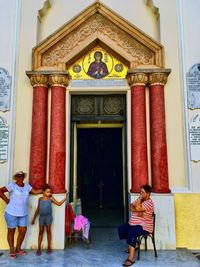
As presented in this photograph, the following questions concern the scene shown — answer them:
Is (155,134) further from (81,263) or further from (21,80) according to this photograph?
(21,80)

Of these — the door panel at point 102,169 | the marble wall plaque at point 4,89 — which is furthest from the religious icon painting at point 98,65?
the door panel at point 102,169

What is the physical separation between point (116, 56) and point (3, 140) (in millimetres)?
3422

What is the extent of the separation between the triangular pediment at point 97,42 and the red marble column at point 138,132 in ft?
1.54

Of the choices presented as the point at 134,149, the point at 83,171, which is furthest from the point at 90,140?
the point at 134,149

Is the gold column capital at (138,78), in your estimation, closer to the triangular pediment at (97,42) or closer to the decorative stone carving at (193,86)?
the triangular pediment at (97,42)

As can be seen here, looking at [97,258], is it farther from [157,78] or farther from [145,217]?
[157,78]

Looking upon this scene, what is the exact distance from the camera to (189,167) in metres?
5.70

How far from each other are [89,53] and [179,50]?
2.24 metres

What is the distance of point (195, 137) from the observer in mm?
5770

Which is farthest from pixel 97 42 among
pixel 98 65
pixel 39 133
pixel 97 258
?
pixel 97 258

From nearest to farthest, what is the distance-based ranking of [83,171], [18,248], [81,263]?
[81,263], [18,248], [83,171]

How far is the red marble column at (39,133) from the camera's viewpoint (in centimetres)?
570

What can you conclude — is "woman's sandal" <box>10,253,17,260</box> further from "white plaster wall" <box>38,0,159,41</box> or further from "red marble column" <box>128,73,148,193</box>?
"white plaster wall" <box>38,0,159,41</box>

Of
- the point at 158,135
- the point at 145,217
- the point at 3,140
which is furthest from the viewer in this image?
the point at 3,140
